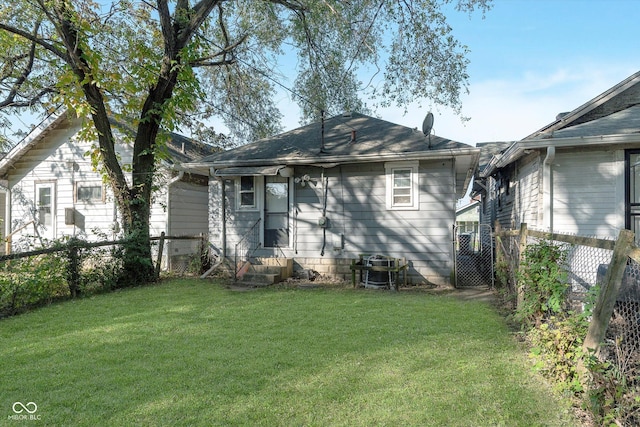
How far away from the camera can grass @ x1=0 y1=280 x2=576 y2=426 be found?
2.96 meters

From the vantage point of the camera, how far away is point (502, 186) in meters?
12.9

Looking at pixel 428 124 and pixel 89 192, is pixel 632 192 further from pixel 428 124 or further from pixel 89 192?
pixel 89 192

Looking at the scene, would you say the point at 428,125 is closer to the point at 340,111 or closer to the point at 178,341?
the point at 340,111

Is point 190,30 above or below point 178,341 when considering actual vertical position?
above

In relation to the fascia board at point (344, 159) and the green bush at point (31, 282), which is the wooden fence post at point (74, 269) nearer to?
the green bush at point (31, 282)

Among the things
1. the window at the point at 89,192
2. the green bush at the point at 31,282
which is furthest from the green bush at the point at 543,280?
the window at the point at 89,192

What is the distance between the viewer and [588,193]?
7633 millimetres

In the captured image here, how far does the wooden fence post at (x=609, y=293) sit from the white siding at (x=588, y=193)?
5.57 metres

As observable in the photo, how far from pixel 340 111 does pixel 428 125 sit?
5.56 m

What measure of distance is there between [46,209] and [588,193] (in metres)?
15.5

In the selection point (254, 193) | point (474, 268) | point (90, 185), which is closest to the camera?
point (474, 268)

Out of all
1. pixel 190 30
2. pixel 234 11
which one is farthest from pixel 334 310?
pixel 234 11

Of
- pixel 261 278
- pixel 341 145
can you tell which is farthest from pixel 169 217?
pixel 341 145

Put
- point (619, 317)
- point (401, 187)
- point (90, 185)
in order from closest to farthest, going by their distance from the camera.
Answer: point (619, 317) < point (401, 187) < point (90, 185)
